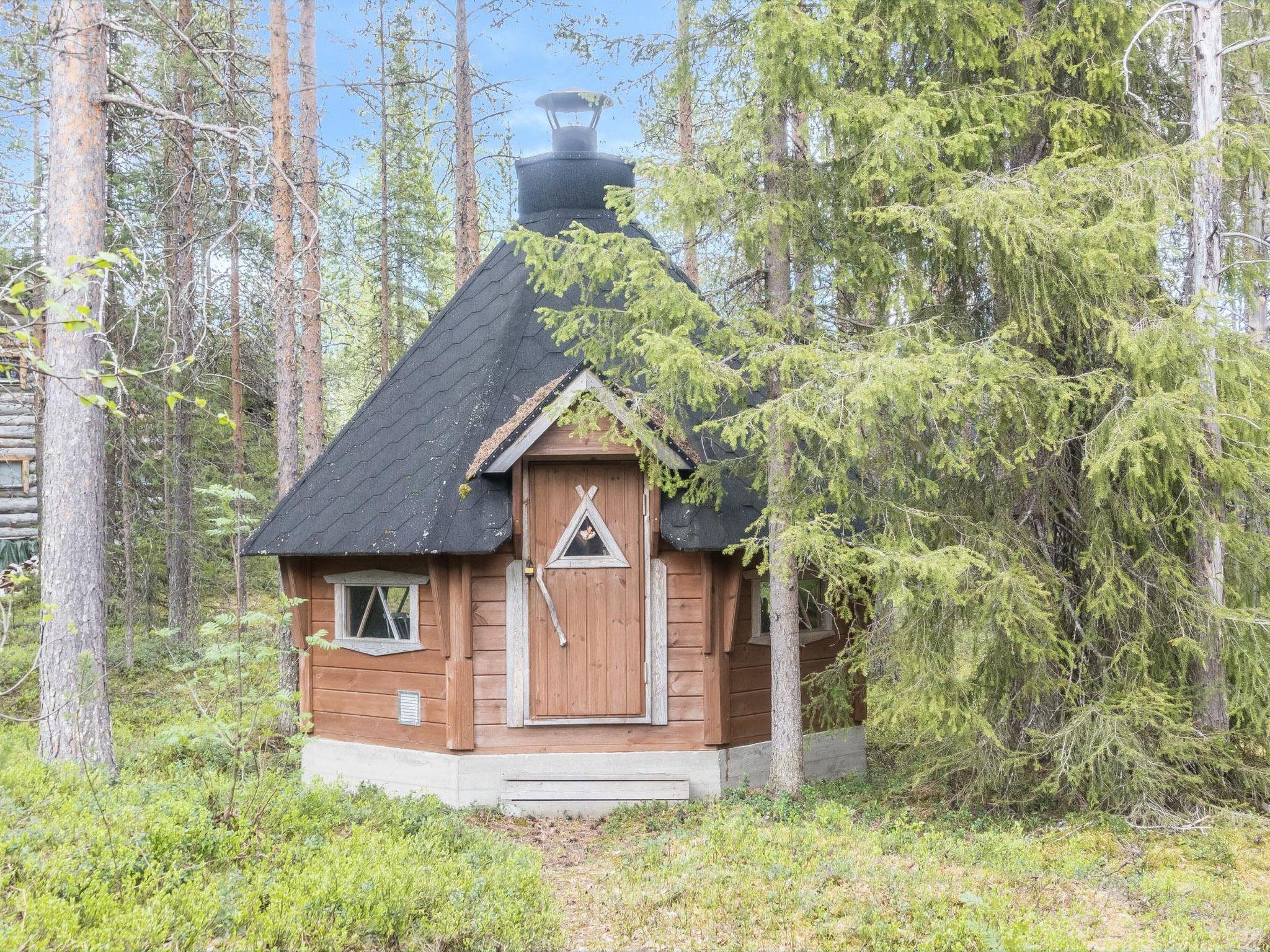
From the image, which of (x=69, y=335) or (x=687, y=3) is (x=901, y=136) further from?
(x=69, y=335)

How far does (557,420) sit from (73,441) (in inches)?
145

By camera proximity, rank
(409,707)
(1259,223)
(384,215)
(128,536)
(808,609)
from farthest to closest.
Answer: (384,215) < (128,536) < (808,609) < (1259,223) < (409,707)

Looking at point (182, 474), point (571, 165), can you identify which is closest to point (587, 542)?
point (571, 165)

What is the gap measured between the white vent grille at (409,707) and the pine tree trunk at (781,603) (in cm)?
317

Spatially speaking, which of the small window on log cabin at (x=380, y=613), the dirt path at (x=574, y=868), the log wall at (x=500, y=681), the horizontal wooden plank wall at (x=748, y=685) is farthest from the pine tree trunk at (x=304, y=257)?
the horizontal wooden plank wall at (x=748, y=685)

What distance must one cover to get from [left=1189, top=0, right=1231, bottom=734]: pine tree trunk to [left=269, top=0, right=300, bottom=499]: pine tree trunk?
8.97 meters

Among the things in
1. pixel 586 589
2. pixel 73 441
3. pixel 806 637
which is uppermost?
pixel 73 441

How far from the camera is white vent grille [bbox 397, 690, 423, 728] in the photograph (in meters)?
8.60

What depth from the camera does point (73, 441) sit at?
7117 millimetres

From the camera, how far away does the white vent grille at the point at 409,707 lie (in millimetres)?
8602

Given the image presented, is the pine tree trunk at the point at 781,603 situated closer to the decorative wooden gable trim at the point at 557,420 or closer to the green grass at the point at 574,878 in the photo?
the green grass at the point at 574,878

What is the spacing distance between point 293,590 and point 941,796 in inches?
247

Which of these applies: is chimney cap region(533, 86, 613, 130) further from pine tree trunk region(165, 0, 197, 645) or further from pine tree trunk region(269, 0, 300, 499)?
pine tree trunk region(165, 0, 197, 645)

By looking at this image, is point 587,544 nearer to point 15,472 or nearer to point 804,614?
point 804,614
